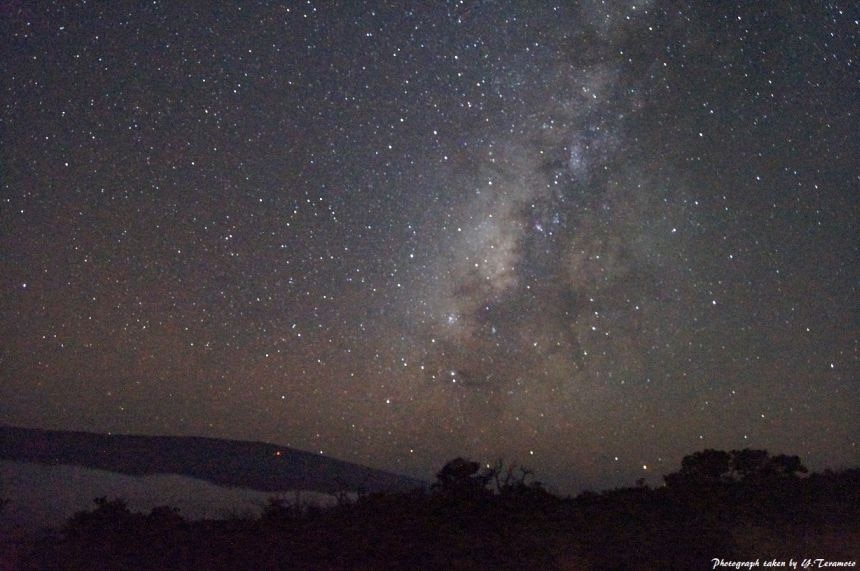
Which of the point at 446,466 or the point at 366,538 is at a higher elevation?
the point at 446,466

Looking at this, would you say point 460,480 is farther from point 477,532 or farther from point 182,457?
point 182,457

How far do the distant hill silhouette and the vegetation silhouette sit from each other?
32.2 ft

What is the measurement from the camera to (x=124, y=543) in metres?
11.9

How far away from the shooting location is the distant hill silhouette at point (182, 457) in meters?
29.9

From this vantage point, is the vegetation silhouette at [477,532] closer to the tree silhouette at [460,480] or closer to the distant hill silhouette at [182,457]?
the tree silhouette at [460,480]

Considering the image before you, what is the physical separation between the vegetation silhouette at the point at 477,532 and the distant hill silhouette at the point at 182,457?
9823mm

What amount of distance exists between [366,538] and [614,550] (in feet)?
11.9

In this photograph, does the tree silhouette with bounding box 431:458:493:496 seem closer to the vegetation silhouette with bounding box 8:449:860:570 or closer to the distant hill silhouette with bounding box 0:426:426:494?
the vegetation silhouette with bounding box 8:449:860:570

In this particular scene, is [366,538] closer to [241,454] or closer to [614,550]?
[614,550]

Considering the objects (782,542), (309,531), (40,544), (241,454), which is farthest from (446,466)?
(241,454)

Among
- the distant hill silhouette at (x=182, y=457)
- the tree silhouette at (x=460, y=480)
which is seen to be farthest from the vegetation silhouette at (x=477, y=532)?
the distant hill silhouette at (x=182, y=457)

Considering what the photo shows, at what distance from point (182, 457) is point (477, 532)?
28.8 m

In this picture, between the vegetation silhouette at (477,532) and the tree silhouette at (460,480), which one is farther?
the tree silhouette at (460,480)

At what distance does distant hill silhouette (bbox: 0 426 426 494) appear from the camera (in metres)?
29.9
